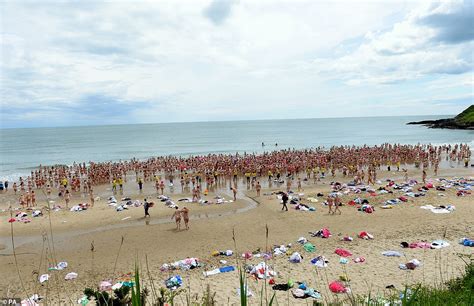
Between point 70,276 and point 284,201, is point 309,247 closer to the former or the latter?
point 284,201

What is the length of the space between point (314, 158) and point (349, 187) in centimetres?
1167

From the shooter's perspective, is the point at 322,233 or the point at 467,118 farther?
the point at 467,118

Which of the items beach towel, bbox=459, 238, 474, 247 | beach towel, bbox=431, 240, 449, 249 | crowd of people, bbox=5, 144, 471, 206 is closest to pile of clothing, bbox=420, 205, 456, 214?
beach towel, bbox=459, 238, 474, 247

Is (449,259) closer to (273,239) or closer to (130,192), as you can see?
(273,239)

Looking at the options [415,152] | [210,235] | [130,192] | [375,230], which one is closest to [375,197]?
[375,230]

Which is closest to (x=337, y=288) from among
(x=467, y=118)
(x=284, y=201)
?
(x=284, y=201)

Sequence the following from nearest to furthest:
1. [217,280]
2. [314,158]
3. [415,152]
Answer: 1. [217,280]
2. [314,158]
3. [415,152]

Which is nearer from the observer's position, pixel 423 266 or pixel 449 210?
pixel 423 266

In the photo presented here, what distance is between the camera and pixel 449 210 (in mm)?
18359

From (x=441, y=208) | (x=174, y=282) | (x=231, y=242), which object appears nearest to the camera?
(x=174, y=282)

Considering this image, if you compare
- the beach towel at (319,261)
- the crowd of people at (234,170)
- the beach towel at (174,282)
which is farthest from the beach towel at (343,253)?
the crowd of people at (234,170)

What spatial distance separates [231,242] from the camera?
1502 centimetres

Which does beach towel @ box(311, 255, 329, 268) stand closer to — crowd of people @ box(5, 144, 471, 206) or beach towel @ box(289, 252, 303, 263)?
beach towel @ box(289, 252, 303, 263)

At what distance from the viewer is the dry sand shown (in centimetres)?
1077
